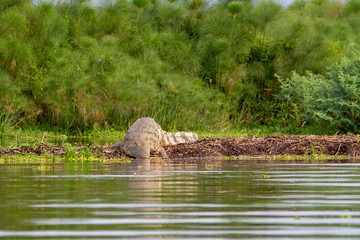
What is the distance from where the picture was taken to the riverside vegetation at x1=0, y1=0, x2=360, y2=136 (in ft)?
73.6

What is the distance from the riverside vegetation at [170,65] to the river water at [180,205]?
12984 millimetres

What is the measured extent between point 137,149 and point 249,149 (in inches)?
83.7

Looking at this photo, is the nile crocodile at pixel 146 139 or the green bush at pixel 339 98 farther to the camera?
the green bush at pixel 339 98

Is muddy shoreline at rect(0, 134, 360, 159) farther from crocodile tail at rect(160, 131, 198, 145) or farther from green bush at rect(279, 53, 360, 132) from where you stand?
green bush at rect(279, 53, 360, 132)

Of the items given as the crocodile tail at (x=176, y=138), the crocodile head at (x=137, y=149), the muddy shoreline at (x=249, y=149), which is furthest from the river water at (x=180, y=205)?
the crocodile tail at (x=176, y=138)

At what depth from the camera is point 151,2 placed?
2705 cm

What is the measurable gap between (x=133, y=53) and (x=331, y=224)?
21.2m

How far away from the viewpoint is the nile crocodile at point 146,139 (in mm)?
12766

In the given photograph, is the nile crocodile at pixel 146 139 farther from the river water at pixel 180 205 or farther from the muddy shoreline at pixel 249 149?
the river water at pixel 180 205

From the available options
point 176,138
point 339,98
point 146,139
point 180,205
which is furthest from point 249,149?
point 180,205

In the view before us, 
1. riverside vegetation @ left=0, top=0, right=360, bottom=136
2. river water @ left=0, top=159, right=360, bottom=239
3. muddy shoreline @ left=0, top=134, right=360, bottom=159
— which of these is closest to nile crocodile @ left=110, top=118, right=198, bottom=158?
muddy shoreline @ left=0, top=134, right=360, bottom=159

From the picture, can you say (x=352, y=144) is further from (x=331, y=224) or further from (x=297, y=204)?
(x=331, y=224)

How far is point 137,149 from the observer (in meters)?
12.8

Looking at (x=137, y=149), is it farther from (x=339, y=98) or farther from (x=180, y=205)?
(x=339, y=98)
